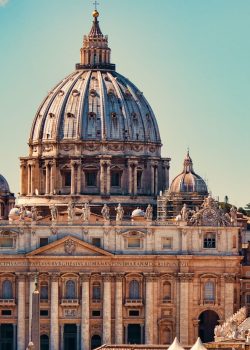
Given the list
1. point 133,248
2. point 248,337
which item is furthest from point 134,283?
point 248,337

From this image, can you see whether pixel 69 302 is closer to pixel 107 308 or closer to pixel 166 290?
pixel 107 308

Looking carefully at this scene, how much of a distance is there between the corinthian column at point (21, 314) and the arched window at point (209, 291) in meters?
16.2

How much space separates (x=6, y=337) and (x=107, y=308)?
9295mm

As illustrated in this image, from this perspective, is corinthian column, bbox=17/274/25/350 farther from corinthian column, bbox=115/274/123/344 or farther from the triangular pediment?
corinthian column, bbox=115/274/123/344

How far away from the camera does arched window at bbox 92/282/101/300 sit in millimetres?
198625

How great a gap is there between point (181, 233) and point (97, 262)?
7.93 metres

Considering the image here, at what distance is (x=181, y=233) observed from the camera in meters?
199

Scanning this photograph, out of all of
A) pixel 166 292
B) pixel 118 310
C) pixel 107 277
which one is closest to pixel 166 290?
pixel 166 292

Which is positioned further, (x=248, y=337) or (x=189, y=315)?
(x=189, y=315)

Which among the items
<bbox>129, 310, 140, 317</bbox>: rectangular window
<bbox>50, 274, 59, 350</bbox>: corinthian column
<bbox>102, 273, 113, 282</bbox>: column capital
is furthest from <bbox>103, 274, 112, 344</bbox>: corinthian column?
<bbox>50, 274, 59, 350</bbox>: corinthian column

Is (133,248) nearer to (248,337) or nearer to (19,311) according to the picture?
(19,311)

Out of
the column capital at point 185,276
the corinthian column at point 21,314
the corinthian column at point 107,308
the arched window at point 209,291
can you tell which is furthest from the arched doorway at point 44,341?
the arched window at point 209,291

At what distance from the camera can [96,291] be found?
19900 cm

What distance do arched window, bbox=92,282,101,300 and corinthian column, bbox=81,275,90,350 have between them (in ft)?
3.34
